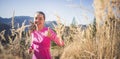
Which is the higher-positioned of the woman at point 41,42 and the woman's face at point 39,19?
the woman's face at point 39,19

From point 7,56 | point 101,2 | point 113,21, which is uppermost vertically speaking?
point 101,2

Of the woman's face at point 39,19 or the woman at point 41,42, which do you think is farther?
the woman's face at point 39,19

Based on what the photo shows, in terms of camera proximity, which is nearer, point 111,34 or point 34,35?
point 111,34

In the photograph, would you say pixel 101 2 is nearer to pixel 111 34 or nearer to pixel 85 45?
pixel 111 34

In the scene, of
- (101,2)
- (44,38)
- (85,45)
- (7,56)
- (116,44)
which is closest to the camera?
(101,2)

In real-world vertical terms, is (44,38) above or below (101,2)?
below

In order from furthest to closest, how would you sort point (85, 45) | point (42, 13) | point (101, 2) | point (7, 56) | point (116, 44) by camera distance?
point (42, 13)
point (7, 56)
point (85, 45)
point (116, 44)
point (101, 2)

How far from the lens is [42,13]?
8.91ft

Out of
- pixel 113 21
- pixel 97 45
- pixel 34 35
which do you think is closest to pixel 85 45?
pixel 97 45

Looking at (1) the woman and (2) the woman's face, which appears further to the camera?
(2) the woman's face

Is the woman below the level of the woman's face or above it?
below

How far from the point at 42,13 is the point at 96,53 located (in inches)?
41.4

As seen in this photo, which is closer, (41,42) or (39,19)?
(41,42)

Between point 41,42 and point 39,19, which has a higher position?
point 39,19
